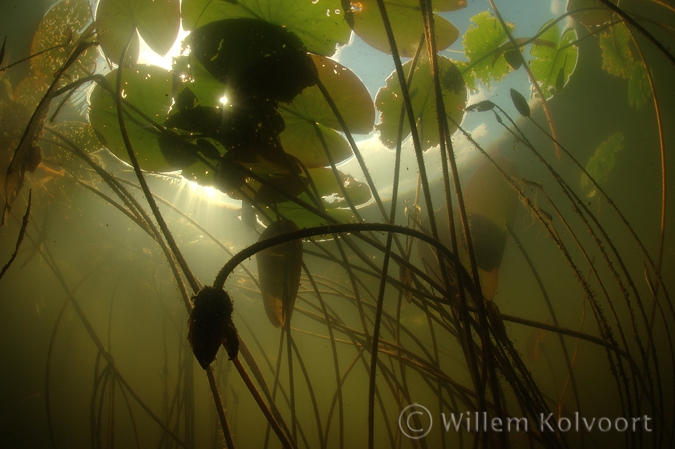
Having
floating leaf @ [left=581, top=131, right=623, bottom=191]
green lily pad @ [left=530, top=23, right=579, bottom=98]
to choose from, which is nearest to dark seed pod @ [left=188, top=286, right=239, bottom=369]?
green lily pad @ [left=530, top=23, right=579, bottom=98]

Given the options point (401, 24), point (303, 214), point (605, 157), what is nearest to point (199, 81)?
point (303, 214)

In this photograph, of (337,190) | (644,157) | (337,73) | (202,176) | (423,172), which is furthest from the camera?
(644,157)

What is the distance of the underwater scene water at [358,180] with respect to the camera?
0.78m

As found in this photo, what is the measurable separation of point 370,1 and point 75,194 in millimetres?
3599

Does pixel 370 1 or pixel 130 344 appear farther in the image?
pixel 130 344

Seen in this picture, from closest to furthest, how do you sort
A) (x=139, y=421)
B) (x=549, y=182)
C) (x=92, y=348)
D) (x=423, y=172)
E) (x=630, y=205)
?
(x=423, y=172) → (x=630, y=205) → (x=549, y=182) → (x=92, y=348) → (x=139, y=421)

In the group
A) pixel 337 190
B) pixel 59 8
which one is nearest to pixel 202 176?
pixel 337 190

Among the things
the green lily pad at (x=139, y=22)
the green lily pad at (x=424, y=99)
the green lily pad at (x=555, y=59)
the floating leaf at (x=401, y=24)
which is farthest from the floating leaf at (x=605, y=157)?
the green lily pad at (x=139, y=22)

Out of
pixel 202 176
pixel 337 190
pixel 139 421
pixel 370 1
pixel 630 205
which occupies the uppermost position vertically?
pixel 630 205

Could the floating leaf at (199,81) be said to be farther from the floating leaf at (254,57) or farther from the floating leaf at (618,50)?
the floating leaf at (618,50)

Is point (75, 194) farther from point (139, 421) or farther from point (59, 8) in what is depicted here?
point (139, 421)

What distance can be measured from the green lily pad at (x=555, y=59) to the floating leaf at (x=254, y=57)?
156cm

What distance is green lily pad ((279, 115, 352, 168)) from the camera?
1139mm

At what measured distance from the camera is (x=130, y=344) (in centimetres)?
675
